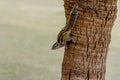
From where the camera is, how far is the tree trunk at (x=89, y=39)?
2535 mm

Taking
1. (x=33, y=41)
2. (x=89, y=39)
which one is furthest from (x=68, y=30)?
(x=33, y=41)

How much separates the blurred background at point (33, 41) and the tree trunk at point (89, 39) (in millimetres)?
3053

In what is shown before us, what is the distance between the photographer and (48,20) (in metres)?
8.83

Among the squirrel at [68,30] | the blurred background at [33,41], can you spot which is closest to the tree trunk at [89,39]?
the squirrel at [68,30]

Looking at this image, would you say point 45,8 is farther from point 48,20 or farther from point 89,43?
point 89,43

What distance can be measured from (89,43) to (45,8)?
7182mm

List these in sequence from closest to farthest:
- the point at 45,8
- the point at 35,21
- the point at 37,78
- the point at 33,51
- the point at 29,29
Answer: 1. the point at 37,78
2. the point at 33,51
3. the point at 29,29
4. the point at 35,21
5. the point at 45,8

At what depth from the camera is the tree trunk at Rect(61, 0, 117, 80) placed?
8.32ft

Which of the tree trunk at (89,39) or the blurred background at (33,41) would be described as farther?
the blurred background at (33,41)

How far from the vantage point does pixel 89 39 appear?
102 inches

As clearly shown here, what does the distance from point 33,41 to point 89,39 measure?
4.77 m

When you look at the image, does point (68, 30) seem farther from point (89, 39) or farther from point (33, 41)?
point (33, 41)

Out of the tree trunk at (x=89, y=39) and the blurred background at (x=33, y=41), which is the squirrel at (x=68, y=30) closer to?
the tree trunk at (x=89, y=39)

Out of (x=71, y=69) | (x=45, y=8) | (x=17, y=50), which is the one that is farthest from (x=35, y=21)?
(x=71, y=69)
